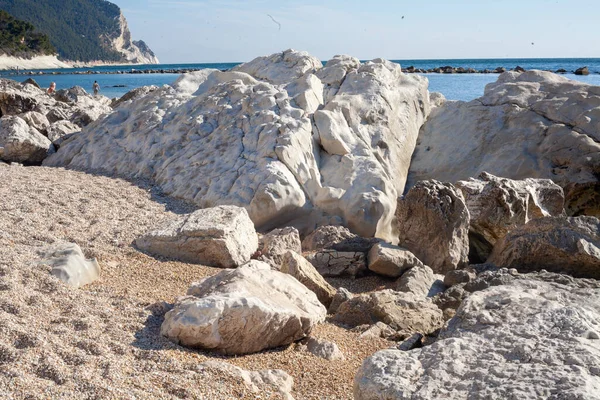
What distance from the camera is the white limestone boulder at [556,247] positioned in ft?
17.4

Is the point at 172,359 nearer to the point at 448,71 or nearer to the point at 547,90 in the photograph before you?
the point at 547,90

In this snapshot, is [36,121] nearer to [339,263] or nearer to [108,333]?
[339,263]

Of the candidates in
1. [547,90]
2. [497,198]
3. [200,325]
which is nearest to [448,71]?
[547,90]

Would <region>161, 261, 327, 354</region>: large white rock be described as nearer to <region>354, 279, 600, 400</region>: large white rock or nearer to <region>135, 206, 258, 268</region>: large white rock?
<region>354, 279, 600, 400</region>: large white rock

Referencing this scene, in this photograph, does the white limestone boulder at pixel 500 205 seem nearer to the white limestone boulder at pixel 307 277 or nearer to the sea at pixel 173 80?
the white limestone boulder at pixel 307 277

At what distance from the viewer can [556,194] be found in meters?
7.24

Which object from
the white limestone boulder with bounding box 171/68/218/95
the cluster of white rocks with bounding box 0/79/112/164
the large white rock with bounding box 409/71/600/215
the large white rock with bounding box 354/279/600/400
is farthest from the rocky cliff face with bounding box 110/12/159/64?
the large white rock with bounding box 354/279/600/400

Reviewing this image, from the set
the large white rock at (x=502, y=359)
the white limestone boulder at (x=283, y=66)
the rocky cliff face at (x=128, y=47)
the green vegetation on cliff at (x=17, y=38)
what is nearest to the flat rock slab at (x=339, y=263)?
the large white rock at (x=502, y=359)

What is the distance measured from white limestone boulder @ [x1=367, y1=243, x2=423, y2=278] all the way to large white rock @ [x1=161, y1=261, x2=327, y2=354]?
1.89 metres

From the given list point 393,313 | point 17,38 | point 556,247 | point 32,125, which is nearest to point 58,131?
point 32,125

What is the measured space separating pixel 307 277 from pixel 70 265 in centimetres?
200

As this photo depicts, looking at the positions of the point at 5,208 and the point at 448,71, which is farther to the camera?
the point at 448,71

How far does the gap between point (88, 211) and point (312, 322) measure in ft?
11.4

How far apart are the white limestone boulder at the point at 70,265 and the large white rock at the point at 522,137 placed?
18.9 feet
